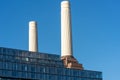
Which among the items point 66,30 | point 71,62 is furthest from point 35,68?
point 66,30

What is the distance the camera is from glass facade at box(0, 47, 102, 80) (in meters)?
152

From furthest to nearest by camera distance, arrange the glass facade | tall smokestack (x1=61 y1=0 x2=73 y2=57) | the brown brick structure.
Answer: tall smokestack (x1=61 y1=0 x2=73 y2=57)
the brown brick structure
the glass facade

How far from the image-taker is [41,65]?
6344 inches

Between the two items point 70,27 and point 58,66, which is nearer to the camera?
point 58,66

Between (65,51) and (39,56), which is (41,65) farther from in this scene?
(65,51)

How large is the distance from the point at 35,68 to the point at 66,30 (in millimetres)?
31514

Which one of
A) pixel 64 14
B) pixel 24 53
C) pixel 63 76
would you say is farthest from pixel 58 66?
pixel 64 14

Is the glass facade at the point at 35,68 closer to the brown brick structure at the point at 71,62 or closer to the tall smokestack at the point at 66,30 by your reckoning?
the brown brick structure at the point at 71,62

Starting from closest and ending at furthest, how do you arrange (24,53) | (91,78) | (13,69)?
(13,69)
(24,53)
(91,78)

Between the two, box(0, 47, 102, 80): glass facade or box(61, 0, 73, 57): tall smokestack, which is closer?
box(0, 47, 102, 80): glass facade

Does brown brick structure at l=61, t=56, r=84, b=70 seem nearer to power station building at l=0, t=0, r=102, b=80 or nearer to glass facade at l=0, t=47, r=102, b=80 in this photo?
power station building at l=0, t=0, r=102, b=80

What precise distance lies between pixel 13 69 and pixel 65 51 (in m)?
34.2

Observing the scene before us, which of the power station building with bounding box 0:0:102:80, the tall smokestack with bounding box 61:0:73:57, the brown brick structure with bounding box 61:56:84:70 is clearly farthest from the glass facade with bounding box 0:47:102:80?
the tall smokestack with bounding box 61:0:73:57

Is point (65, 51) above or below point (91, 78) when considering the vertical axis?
above
